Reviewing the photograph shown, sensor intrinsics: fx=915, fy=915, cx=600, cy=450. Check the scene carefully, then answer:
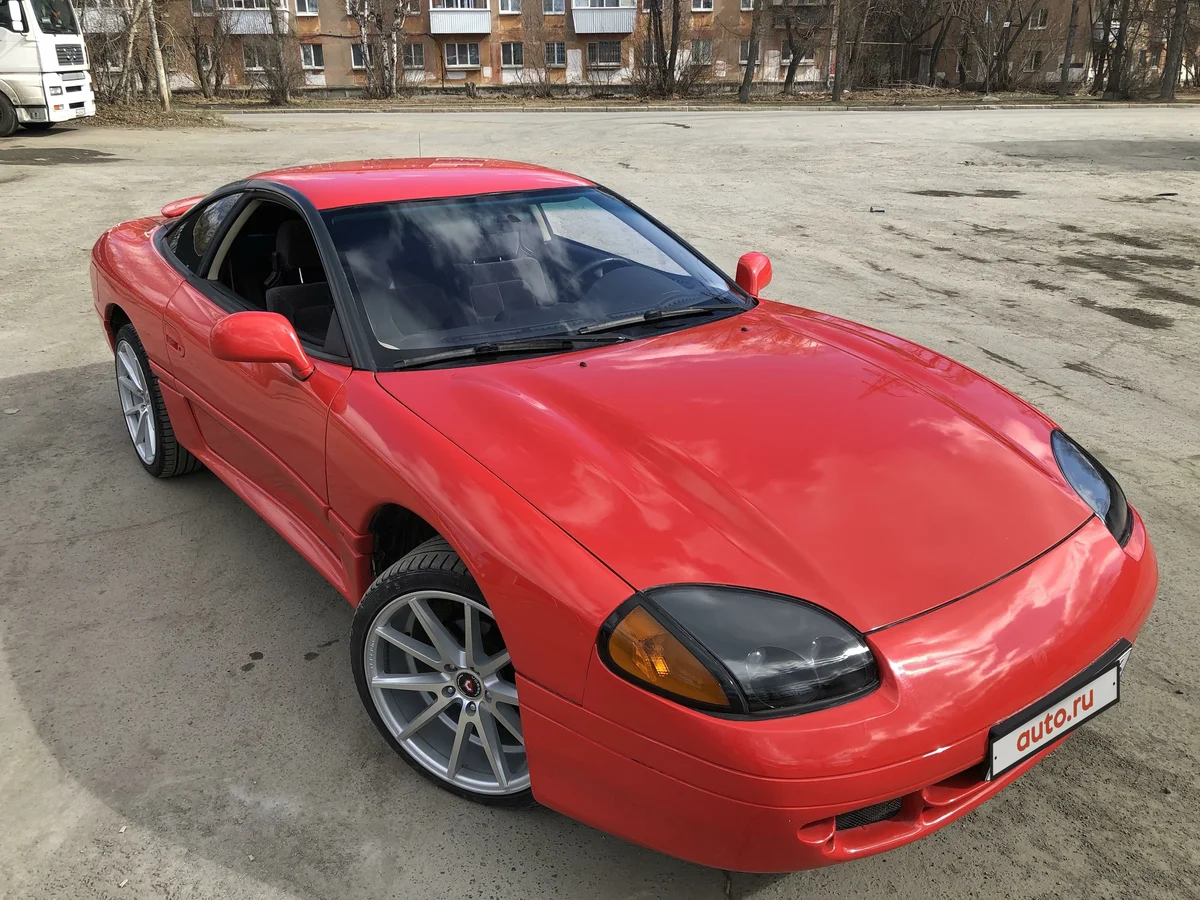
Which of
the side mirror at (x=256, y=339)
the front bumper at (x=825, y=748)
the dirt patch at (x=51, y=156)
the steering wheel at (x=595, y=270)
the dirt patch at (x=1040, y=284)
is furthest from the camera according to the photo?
the dirt patch at (x=51, y=156)

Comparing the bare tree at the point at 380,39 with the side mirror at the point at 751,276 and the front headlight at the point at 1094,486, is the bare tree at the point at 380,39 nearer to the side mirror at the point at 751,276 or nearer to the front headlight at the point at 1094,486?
the side mirror at the point at 751,276

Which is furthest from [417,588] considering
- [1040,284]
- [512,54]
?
[512,54]

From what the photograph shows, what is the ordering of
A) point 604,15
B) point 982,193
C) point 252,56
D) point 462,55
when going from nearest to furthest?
point 982,193, point 252,56, point 604,15, point 462,55

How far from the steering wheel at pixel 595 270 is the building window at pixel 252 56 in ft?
139

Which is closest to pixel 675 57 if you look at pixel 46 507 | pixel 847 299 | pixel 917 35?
pixel 917 35

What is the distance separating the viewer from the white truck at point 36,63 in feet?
52.1

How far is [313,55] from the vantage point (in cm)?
4822

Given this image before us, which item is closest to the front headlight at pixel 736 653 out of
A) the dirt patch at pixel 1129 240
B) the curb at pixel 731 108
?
the dirt patch at pixel 1129 240

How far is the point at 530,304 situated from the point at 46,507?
7.94 ft

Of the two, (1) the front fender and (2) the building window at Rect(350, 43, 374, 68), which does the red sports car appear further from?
(2) the building window at Rect(350, 43, 374, 68)

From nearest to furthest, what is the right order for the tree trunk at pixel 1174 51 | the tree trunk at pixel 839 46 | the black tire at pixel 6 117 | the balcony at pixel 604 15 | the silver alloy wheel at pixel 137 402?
the silver alloy wheel at pixel 137 402 < the black tire at pixel 6 117 < the tree trunk at pixel 1174 51 < the tree trunk at pixel 839 46 < the balcony at pixel 604 15

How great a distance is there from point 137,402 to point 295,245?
57.4 inches

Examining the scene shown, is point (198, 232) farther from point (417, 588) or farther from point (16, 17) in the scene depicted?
point (16, 17)

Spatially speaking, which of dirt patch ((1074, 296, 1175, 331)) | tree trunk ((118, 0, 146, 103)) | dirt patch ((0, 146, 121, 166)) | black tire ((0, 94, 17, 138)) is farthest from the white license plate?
tree trunk ((118, 0, 146, 103))
